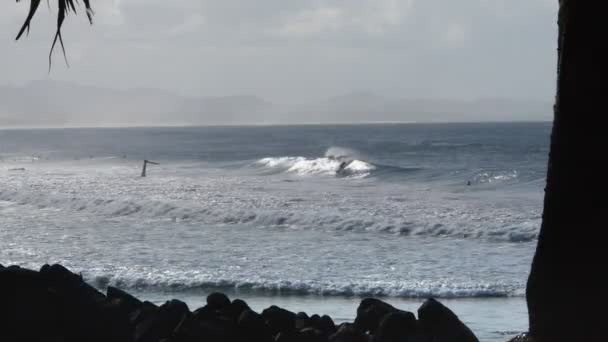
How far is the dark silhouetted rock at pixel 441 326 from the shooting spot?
7816 millimetres

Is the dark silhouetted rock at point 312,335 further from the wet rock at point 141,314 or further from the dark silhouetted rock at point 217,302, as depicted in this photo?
the wet rock at point 141,314

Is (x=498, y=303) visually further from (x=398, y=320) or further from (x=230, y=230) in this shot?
(x=230, y=230)

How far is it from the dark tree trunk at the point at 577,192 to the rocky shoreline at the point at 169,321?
3.64 meters

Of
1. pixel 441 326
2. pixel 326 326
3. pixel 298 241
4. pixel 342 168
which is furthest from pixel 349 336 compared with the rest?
pixel 342 168

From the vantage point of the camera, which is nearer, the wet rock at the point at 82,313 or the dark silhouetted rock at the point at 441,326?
the dark silhouetted rock at the point at 441,326

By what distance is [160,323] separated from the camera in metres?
8.16

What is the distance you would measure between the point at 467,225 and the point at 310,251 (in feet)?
17.9

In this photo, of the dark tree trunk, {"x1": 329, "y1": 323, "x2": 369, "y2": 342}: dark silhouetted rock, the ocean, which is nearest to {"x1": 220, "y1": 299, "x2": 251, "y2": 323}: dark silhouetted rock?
{"x1": 329, "y1": 323, "x2": 369, "y2": 342}: dark silhouetted rock

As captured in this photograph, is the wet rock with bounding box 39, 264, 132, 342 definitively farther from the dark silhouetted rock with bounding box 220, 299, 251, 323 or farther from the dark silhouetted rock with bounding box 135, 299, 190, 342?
the dark silhouetted rock with bounding box 220, 299, 251, 323

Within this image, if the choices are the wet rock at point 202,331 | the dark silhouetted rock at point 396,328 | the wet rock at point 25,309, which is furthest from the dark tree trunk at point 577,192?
the wet rock at point 25,309

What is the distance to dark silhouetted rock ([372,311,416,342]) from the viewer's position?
773cm

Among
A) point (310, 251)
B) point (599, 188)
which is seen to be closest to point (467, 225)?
point (310, 251)

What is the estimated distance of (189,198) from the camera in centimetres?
3069

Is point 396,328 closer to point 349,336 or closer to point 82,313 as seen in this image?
point 349,336
